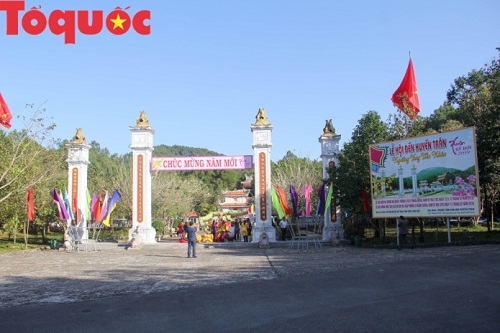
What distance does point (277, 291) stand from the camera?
27.7 ft

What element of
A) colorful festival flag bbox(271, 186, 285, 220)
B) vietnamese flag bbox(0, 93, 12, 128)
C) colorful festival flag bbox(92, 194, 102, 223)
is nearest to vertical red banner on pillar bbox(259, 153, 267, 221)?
colorful festival flag bbox(271, 186, 285, 220)

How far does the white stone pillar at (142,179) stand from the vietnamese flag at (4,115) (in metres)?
5.96

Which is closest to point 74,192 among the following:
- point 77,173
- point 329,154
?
point 77,173

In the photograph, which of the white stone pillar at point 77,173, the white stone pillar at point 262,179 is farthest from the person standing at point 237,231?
the white stone pillar at point 77,173

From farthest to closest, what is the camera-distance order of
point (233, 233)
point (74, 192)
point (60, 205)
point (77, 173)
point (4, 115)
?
point (233, 233), point (77, 173), point (74, 192), point (60, 205), point (4, 115)

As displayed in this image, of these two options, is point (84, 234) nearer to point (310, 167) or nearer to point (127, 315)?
point (127, 315)

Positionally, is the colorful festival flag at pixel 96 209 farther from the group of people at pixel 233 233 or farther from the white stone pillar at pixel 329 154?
the white stone pillar at pixel 329 154

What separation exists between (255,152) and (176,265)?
10.4 m

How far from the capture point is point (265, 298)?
7742 millimetres

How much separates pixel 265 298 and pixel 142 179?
16.9m

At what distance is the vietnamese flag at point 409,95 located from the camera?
70.1 ft

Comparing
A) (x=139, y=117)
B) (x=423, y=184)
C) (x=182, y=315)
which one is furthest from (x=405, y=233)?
(x=139, y=117)

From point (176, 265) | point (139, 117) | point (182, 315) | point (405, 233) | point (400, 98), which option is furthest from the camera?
point (139, 117)

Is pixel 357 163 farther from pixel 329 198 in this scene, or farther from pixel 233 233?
pixel 233 233
